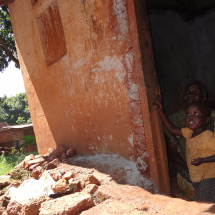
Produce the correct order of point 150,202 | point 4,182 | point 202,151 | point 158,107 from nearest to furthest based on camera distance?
point 150,202
point 202,151
point 158,107
point 4,182

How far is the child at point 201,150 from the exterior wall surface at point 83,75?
0.46m

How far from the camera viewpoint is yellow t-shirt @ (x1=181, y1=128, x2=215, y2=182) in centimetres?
263

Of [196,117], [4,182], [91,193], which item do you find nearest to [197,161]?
[196,117]

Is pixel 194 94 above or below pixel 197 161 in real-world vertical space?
above

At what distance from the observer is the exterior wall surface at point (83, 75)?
2.92 m

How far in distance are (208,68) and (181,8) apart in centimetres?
134

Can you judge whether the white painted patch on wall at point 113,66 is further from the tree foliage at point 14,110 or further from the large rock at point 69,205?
the tree foliage at point 14,110

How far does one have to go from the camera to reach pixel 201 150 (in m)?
2.68

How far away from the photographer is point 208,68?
546cm

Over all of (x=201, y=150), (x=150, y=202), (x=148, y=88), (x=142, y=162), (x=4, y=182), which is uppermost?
(x=148, y=88)

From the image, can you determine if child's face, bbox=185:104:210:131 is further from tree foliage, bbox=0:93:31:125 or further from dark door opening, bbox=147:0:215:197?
tree foliage, bbox=0:93:31:125

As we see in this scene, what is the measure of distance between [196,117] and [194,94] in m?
0.45

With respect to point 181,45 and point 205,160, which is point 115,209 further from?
point 181,45

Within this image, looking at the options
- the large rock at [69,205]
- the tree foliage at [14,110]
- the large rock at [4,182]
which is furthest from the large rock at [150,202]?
the tree foliage at [14,110]
